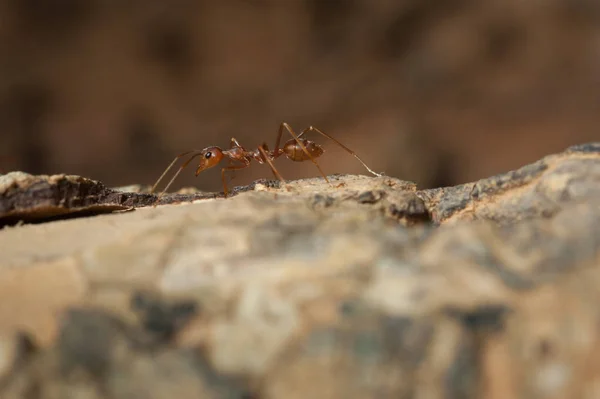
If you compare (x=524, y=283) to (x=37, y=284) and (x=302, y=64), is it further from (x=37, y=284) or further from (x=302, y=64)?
(x=302, y=64)

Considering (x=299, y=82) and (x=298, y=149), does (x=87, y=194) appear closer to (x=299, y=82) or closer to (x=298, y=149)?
(x=298, y=149)

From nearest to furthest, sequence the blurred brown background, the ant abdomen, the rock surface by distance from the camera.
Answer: the rock surface < the ant abdomen < the blurred brown background

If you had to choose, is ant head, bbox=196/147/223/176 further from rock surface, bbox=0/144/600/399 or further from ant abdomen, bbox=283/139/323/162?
rock surface, bbox=0/144/600/399

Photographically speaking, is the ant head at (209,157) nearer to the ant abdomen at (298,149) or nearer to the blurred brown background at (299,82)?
the ant abdomen at (298,149)

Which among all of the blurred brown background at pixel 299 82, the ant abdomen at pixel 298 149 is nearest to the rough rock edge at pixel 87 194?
the ant abdomen at pixel 298 149

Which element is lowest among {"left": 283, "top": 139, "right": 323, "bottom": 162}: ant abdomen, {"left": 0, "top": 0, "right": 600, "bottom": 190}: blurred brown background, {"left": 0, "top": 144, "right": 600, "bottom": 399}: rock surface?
{"left": 0, "top": 144, "right": 600, "bottom": 399}: rock surface

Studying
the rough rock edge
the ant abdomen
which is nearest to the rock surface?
the rough rock edge
